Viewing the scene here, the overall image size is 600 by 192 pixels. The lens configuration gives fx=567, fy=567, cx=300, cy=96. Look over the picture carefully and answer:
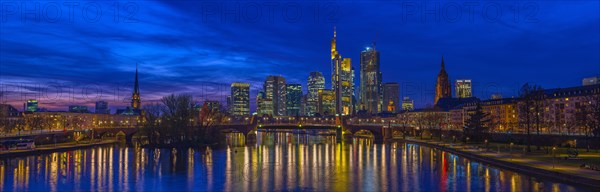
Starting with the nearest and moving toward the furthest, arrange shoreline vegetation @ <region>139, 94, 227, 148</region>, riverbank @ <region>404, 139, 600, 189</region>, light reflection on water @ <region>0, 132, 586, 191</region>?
riverbank @ <region>404, 139, 600, 189</region> → light reflection on water @ <region>0, 132, 586, 191</region> → shoreline vegetation @ <region>139, 94, 227, 148</region>

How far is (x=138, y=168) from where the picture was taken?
243ft

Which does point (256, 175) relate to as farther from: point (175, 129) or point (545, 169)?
point (175, 129)

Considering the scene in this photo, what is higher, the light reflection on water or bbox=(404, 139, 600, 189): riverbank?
bbox=(404, 139, 600, 189): riverbank

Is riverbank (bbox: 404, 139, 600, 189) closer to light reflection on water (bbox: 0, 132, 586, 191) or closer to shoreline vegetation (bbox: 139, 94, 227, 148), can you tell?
light reflection on water (bbox: 0, 132, 586, 191)

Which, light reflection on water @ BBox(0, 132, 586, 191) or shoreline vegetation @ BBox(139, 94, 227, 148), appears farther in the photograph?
shoreline vegetation @ BBox(139, 94, 227, 148)

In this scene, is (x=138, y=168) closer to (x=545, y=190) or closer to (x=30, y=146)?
(x=30, y=146)

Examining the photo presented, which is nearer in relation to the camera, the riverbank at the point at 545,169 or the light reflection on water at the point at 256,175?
the riverbank at the point at 545,169

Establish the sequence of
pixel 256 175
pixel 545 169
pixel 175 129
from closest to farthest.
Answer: pixel 545 169, pixel 256 175, pixel 175 129

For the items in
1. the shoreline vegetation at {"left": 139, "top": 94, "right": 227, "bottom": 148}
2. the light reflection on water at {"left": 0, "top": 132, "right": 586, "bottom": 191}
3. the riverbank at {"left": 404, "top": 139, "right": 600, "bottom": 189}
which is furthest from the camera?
the shoreline vegetation at {"left": 139, "top": 94, "right": 227, "bottom": 148}

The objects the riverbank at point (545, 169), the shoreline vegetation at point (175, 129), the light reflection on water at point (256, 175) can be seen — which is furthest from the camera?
the shoreline vegetation at point (175, 129)

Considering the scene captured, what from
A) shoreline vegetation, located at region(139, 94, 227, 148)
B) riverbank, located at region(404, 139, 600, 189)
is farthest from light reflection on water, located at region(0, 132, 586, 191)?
shoreline vegetation, located at region(139, 94, 227, 148)

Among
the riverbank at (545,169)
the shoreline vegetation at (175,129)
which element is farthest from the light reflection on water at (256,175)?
the shoreline vegetation at (175,129)

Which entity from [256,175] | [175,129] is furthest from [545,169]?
A: [175,129]

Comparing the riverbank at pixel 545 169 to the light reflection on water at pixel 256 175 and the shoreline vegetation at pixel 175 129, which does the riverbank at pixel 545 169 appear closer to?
the light reflection on water at pixel 256 175
